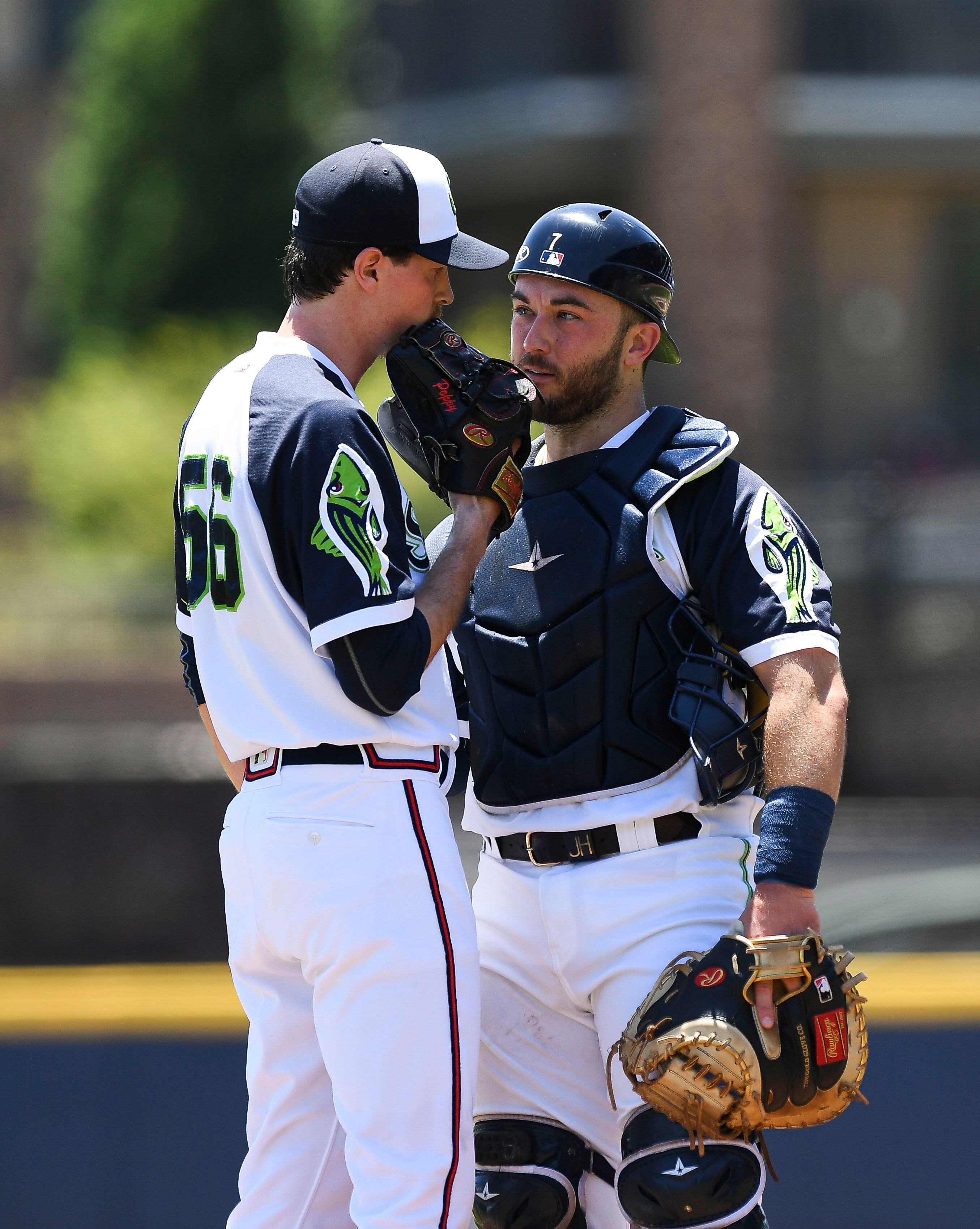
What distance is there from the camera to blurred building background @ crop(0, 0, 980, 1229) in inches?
510

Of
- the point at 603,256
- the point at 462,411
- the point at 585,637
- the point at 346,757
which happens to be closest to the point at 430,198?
the point at 462,411

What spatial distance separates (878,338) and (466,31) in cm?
559

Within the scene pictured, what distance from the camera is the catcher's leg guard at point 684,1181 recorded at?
105 inches

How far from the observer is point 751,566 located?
2816mm

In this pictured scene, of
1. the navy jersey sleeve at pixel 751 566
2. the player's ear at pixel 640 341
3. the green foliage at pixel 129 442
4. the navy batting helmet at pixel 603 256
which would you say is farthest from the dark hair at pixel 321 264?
the green foliage at pixel 129 442

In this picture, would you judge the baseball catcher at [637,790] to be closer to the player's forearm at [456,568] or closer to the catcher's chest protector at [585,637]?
the catcher's chest protector at [585,637]

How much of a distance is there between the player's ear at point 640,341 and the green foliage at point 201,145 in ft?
49.8

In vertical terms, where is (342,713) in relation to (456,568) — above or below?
below

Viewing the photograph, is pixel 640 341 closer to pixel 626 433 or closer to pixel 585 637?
pixel 626 433

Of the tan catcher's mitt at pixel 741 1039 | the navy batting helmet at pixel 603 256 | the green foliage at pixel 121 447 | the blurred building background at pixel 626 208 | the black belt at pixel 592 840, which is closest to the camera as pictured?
the tan catcher's mitt at pixel 741 1039

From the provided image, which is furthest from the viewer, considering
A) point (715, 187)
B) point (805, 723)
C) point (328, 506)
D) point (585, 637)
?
point (715, 187)

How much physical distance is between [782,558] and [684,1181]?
1.09m

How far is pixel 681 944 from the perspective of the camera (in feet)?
9.30

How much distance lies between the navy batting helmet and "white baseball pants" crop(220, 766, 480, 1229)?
1067mm
